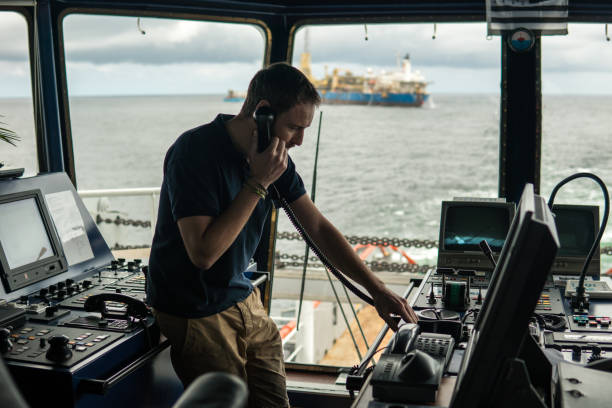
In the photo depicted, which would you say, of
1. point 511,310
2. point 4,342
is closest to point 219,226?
point 4,342

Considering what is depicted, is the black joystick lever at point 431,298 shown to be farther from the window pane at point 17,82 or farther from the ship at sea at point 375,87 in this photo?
the ship at sea at point 375,87

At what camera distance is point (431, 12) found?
3.25m

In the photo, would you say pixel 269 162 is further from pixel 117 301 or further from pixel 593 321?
pixel 593 321

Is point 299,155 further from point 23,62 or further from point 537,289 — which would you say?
point 537,289

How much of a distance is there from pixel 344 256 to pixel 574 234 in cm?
118

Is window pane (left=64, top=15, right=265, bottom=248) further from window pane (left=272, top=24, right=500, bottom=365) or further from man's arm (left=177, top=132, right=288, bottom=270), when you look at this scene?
man's arm (left=177, top=132, right=288, bottom=270)

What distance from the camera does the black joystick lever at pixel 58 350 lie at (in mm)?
1739

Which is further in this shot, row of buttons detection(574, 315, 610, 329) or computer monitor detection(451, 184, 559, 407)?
row of buttons detection(574, 315, 610, 329)

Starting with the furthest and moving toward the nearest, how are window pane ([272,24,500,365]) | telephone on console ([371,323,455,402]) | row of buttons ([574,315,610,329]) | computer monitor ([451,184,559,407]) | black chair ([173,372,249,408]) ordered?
window pane ([272,24,500,365])
row of buttons ([574,315,610,329])
telephone on console ([371,323,455,402])
computer monitor ([451,184,559,407])
black chair ([173,372,249,408])

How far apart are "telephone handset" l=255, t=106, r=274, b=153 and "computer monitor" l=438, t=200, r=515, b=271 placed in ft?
4.21

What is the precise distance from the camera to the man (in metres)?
1.68

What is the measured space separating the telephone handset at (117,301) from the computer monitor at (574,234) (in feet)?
5.62

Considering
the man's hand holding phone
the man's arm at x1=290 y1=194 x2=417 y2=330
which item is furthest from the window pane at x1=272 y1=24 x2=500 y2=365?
the man's hand holding phone

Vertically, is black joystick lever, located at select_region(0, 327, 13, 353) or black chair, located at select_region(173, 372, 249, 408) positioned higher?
black chair, located at select_region(173, 372, 249, 408)
